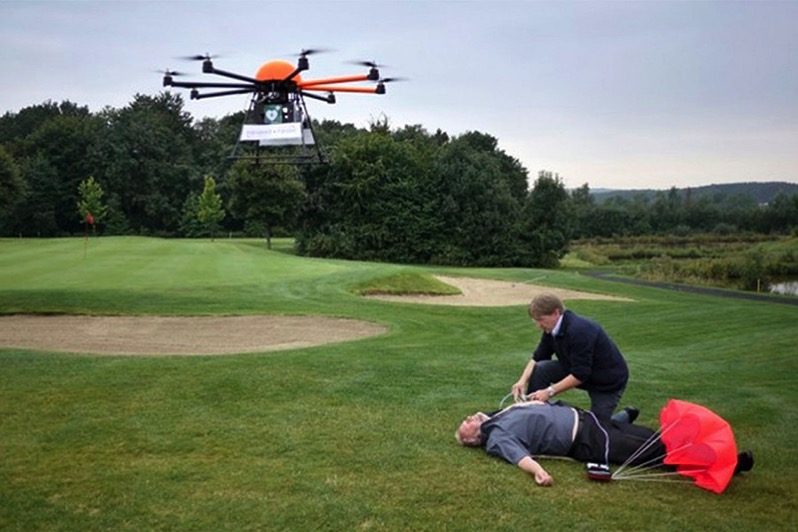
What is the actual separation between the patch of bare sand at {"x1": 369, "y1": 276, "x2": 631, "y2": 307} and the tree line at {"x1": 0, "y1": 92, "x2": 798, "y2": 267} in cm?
2357

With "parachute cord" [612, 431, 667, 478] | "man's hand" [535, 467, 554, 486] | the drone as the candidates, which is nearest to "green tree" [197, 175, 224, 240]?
the drone

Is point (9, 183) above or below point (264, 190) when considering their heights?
below

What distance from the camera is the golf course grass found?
203 inches

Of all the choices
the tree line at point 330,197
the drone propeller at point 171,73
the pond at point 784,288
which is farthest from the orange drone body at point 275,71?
the pond at point 784,288

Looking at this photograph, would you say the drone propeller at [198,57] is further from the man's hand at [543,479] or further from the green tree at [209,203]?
the green tree at [209,203]

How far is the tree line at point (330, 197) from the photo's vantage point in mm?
56406

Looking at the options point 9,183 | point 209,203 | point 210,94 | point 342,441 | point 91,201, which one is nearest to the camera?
point 342,441

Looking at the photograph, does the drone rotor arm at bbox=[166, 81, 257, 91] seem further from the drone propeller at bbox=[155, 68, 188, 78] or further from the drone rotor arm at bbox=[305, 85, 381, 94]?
the drone rotor arm at bbox=[305, 85, 381, 94]

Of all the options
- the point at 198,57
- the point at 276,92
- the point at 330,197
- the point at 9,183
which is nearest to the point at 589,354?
the point at 198,57

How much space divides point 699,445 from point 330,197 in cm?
5345

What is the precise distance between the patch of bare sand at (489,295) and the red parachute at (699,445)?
54.8ft

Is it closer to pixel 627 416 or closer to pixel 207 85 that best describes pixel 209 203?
pixel 207 85

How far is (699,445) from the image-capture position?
6.05 metres

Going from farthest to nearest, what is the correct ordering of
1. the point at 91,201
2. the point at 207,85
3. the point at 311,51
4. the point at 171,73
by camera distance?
1. the point at 91,201
2. the point at 207,85
3. the point at 171,73
4. the point at 311,51
